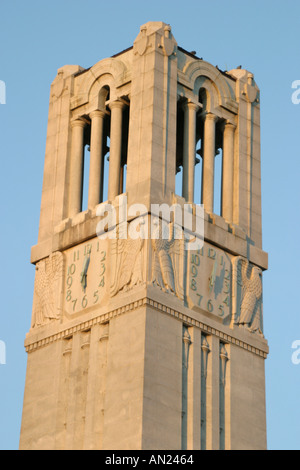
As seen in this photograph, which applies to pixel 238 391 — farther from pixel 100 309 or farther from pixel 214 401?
pixel 100 309

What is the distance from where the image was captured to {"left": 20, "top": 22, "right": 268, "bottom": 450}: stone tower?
5984cm

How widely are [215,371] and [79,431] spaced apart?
5.32 meters

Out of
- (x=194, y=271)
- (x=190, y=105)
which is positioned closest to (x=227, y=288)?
(x=194, y=271)

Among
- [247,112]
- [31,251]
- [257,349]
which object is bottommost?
[257,349]

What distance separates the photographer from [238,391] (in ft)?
204

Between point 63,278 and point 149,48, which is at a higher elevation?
point 149,48

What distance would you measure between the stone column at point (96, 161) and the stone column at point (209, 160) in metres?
3.94

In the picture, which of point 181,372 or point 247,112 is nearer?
point 181,372

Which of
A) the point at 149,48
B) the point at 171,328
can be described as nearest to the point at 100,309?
the point at 171,328

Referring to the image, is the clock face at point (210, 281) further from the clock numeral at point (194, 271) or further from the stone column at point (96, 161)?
the stone column at point (96, 161)

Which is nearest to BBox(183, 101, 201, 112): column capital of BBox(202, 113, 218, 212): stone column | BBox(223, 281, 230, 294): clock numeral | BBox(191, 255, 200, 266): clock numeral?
BBox(202, 113, 218, 212): stone column

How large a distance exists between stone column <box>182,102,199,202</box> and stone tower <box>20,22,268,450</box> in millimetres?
53

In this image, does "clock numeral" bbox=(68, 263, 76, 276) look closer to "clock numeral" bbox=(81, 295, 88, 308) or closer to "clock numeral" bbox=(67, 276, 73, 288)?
"clock numeral" bbox=(67, 276, 73, 288)

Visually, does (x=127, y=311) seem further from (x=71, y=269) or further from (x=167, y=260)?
(x=71, y=269)
